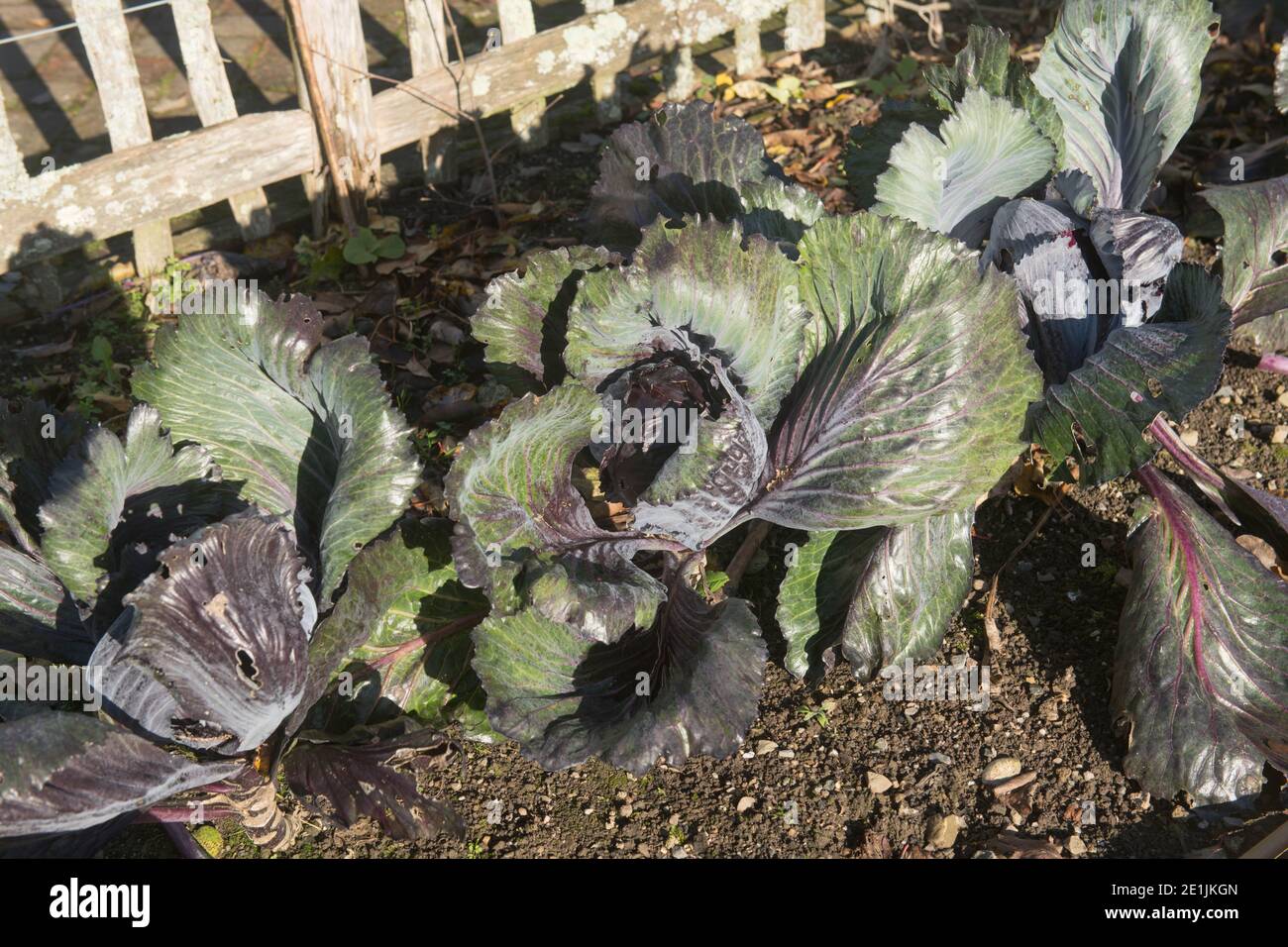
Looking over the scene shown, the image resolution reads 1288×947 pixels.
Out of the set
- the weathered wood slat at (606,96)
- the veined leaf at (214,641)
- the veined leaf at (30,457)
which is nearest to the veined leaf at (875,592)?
the veined leaf at (214,641)

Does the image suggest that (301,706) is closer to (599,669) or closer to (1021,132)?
(599,669)

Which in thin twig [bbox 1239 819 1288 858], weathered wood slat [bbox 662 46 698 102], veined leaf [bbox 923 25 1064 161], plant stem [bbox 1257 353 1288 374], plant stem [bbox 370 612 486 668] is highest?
veined leaf [bbox 923 25 1064 161]

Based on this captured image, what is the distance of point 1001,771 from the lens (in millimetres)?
2832

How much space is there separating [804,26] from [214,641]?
14.5 feet

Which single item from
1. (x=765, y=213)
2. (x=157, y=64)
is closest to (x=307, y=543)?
(x=765, y=213)

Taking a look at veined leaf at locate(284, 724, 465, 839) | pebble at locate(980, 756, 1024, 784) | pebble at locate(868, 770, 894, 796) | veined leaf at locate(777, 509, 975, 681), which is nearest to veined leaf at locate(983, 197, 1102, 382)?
veined leaf at locate(777, 509, 975, 681)

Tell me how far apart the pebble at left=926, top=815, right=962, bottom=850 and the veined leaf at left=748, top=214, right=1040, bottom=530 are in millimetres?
708

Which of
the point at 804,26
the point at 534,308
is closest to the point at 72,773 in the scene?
the point at 534,308

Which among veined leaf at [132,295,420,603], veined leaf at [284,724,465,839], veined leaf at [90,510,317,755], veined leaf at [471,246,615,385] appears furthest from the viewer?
veined leaf at [471,246,615,385]

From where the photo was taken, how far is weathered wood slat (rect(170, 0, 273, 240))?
417cm

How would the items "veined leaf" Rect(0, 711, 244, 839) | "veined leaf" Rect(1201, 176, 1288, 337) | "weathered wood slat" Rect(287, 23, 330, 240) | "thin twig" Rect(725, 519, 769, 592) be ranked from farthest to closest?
"weathered wood slat" Rect(287, 23, 330, 240)
"veined leaf" Rect(1201, 176, 1288, 337)
"thin twig" Rect(725, 519, 769, 592)
"veined leaf" Rect(0, 711, 244, 839)

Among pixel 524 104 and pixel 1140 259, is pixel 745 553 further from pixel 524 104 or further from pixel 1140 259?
pixel 524 104

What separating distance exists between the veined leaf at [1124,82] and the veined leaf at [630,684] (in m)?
1.90

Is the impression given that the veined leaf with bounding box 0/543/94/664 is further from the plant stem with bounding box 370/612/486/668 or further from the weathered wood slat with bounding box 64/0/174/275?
the weathered wood slat with bounding box 64/0/174/275
